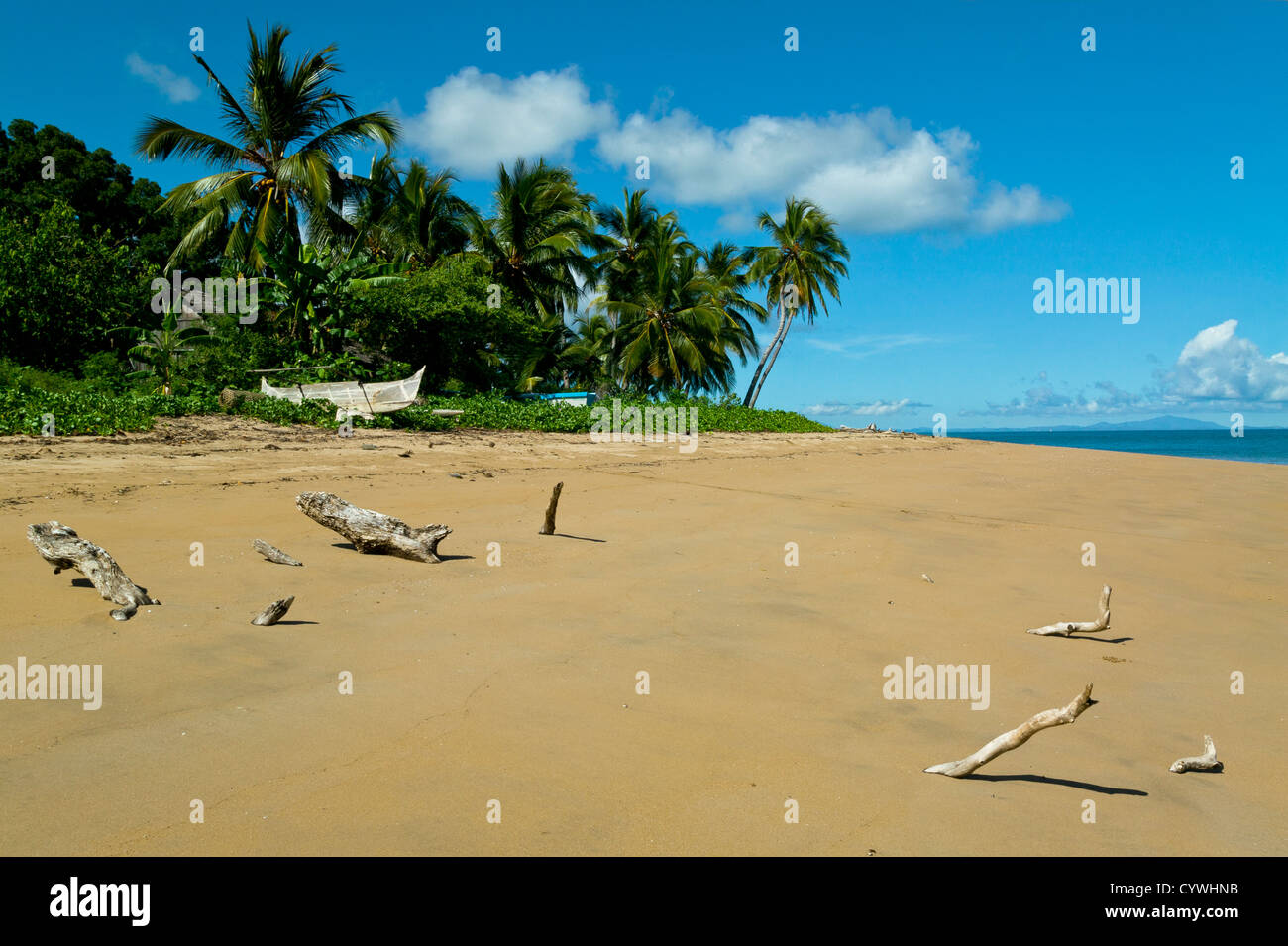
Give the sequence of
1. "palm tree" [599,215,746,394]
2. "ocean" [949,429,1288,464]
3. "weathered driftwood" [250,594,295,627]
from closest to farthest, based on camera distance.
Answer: "weathered driftwood" [250,594,295,627] < "palm tree" [599,215,746,394] < "ocean" [949,429,1288,464]

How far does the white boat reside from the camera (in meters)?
15.1

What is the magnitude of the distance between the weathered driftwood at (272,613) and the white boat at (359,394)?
11.3 meters

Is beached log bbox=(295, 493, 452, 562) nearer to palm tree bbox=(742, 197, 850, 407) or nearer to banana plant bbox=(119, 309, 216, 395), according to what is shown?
banana plant bbox=(119, 309, 216, 395)

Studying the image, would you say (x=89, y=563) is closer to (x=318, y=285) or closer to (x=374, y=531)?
(x=374, y=531)

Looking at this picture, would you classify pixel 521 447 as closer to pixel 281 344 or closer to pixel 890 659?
pixel 281 344

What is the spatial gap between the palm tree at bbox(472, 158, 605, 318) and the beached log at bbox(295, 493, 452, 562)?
2029 cm

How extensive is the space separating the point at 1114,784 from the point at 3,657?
15.0 ft

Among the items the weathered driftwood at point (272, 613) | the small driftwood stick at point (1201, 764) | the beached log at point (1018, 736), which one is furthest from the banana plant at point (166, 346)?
the small driftwood stick at point (1201, 764)

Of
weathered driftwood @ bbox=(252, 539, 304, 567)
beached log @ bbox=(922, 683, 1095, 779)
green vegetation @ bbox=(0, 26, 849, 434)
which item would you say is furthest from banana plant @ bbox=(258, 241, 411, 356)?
beached log @ bbox=(922, 683, 1095, 779)

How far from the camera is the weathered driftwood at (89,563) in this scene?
4.28 meters

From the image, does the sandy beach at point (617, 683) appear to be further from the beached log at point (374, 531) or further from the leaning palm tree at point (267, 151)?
the leaning palm tree at point (267, 151)

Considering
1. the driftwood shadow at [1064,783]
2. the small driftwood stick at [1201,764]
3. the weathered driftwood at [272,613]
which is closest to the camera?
the driftwood shadow at [1064,783]

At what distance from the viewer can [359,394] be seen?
1535 centimetres
